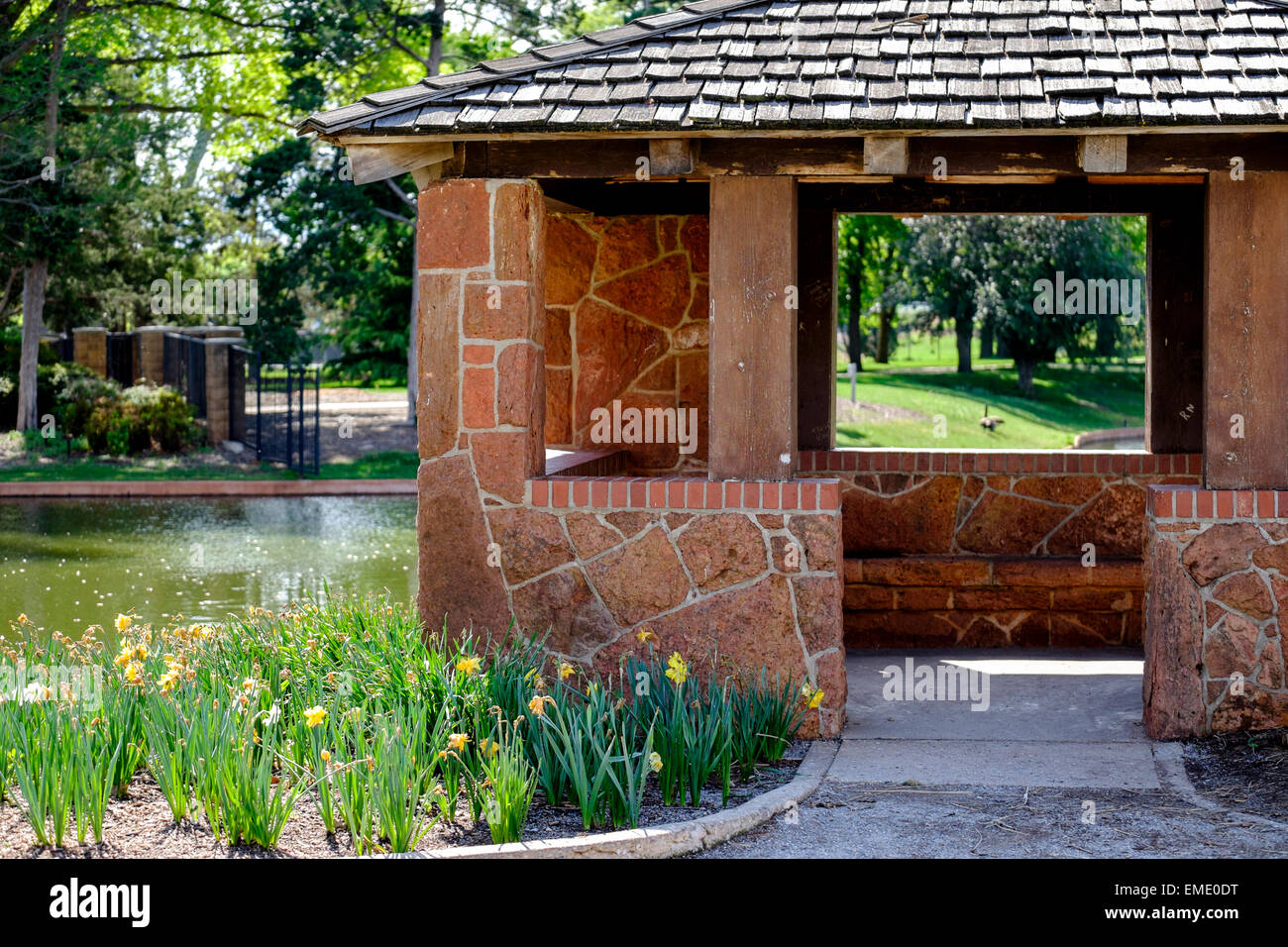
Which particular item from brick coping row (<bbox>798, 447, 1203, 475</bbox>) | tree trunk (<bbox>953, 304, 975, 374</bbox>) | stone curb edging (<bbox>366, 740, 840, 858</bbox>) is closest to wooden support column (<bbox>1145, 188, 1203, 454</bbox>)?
brick coping row (<bbox>798, 447, 1203, 475</bbox>)

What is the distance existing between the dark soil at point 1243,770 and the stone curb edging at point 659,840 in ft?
5.84

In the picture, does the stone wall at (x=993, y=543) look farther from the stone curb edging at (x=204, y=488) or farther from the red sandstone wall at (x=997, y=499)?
the stone curb edging at (x=204, y=488)

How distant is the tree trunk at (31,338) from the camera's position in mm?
23359

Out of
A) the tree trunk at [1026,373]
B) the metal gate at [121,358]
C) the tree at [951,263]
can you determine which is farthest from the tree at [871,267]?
the metal gate at [121,358]

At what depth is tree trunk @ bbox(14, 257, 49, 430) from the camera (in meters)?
23.4

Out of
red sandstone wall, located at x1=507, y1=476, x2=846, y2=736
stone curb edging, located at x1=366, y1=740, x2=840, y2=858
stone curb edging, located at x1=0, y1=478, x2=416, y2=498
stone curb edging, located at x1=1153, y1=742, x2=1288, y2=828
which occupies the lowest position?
stone curb edging, located at x1=1153, y1=742, x2=1288, y2=828

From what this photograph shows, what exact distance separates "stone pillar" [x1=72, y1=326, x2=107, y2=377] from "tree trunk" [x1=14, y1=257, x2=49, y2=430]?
2.45m

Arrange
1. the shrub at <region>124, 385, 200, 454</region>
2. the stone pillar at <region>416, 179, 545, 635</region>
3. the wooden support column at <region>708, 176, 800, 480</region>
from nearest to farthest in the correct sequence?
the wooden support column at <region>708, 176, 800, 480</region> < the stone pillar at <region>416, 179, 545, 635</region> < the shrub at <region>124, 385, 200, 454</region>

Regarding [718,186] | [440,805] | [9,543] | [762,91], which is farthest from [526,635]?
[9,543]

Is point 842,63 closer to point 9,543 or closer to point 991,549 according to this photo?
point 991,549

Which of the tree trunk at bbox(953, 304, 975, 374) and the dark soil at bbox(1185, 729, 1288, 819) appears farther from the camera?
the tree trunk at bbox(953, 304, 975, 374)

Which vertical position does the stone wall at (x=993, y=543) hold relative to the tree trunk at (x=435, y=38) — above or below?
below

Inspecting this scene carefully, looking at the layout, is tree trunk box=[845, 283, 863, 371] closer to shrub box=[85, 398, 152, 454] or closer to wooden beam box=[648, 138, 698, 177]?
shrub box=[85, 398, 152, 454]

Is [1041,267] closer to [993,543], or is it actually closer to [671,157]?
[993,543]
